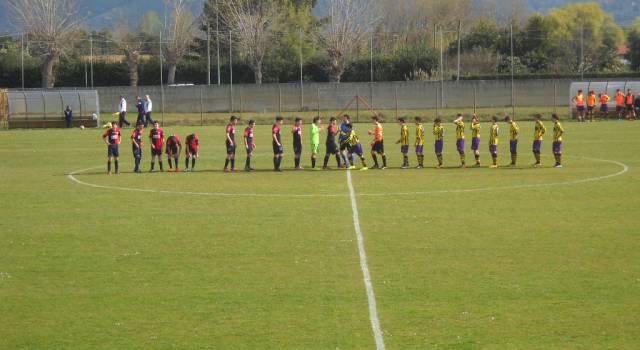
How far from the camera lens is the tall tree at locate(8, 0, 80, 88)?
270 feet

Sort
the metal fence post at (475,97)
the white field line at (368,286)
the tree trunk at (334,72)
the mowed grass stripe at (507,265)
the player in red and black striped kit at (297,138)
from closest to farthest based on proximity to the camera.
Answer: the white field line at (368,286)
the mowed grass stripe at (507,265)
the player in red and black striped kit at (297,138)
the metal fence post at (475,97)
the tree trunk at (334,72)

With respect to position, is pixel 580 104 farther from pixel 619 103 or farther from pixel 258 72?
pixel 258 72

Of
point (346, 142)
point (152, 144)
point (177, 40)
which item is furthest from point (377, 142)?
point (177, 40)

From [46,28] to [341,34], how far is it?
26.1 m

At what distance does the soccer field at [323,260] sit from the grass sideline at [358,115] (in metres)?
30.5

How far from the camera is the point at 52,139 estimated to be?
Result: 53.5 metres

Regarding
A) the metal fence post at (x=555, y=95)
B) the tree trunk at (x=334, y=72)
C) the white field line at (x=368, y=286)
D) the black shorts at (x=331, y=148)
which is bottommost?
the white field line at (x=368, y=286)

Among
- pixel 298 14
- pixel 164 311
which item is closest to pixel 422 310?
pixel 164 311

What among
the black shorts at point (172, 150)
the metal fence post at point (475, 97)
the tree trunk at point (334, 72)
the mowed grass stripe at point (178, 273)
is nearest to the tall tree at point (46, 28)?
the tree trunk at point (334, 72)

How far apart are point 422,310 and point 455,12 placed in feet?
390

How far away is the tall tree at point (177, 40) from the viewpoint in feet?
283

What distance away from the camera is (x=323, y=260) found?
717 inches

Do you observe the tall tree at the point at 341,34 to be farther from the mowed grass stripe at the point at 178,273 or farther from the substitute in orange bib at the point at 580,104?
the mowed grass stripe at the point at 178,273

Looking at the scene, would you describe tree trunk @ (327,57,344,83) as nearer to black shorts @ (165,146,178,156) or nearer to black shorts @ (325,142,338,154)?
black shorts @ (325,142,338,154)
